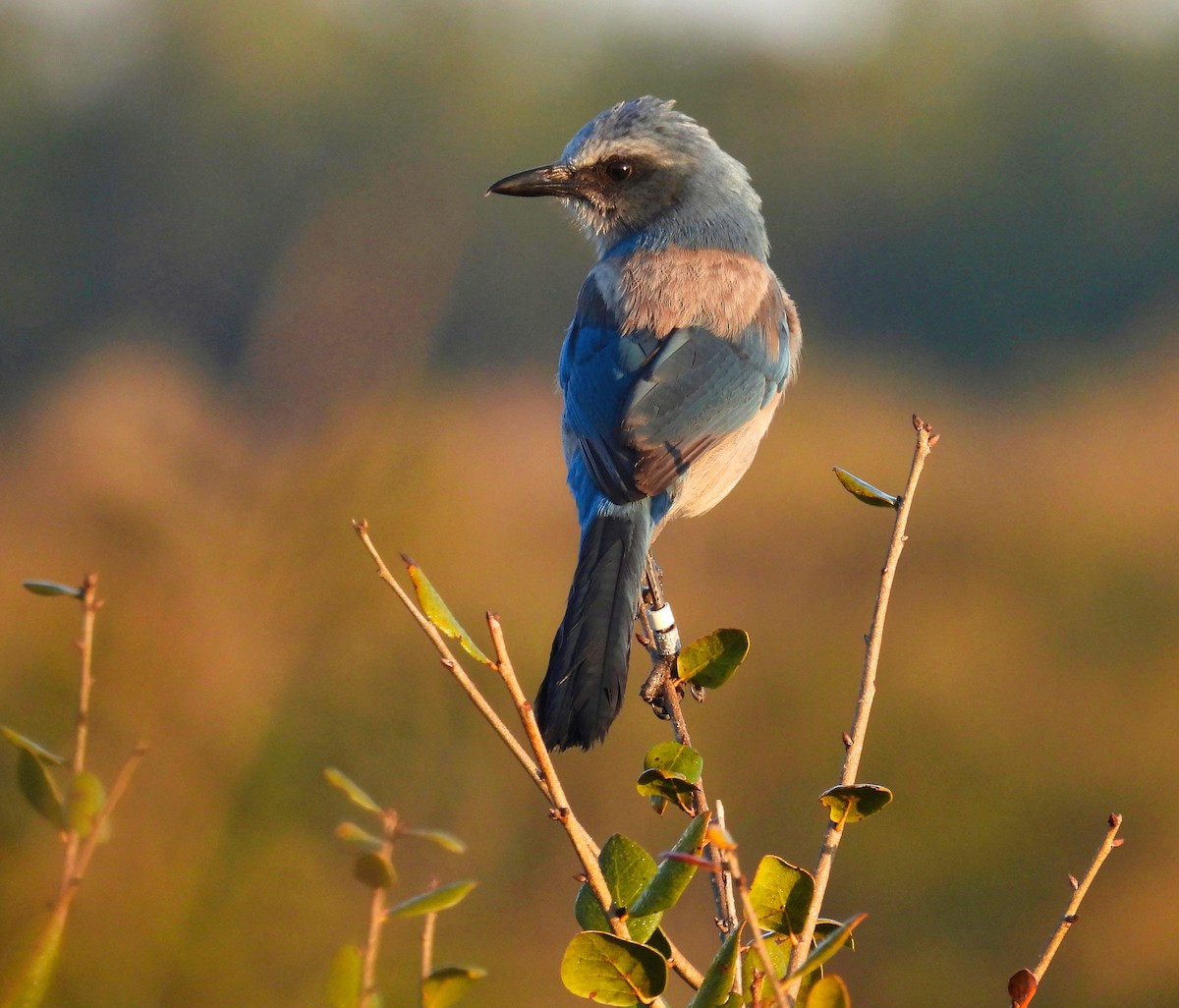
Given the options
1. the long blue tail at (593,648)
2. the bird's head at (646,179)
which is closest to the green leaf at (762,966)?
the long blue tail at (593,648)

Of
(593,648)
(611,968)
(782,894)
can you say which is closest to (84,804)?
(611,968)

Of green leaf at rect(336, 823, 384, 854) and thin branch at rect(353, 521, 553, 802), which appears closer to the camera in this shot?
green leaf at rect(336, 823, 384, 854)

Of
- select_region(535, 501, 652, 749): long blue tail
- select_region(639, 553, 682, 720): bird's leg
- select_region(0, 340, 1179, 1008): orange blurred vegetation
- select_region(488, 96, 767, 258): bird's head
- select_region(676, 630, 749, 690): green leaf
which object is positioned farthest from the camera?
select_region(488, 96, 767, 258): bird's head

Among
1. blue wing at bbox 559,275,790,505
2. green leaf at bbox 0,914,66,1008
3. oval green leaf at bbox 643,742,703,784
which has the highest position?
blue wing at bbox 559,275,790,505

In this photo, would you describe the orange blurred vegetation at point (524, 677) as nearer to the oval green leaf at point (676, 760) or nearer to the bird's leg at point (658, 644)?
the bird's leg at point (658, 644)

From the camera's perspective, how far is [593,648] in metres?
2.64

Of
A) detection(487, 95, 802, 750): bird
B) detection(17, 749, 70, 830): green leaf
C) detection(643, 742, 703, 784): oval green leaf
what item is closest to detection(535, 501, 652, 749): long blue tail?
detection(487, 95, 802, 750): bird

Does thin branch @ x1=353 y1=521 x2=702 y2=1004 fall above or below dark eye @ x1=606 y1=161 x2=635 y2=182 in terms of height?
below

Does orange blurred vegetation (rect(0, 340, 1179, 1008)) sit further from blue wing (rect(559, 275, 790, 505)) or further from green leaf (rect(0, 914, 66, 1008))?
green leaf (rect(0, 914, 66, 1008))

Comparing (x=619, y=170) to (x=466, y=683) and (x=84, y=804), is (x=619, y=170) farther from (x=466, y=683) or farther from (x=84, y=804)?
(x=84, y=804)

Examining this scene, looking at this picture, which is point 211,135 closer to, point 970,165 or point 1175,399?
point 970,165

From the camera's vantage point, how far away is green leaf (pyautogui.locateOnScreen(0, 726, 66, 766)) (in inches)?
47.2

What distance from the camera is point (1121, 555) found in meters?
8.18

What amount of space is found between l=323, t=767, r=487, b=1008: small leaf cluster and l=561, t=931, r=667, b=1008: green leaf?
10cm
